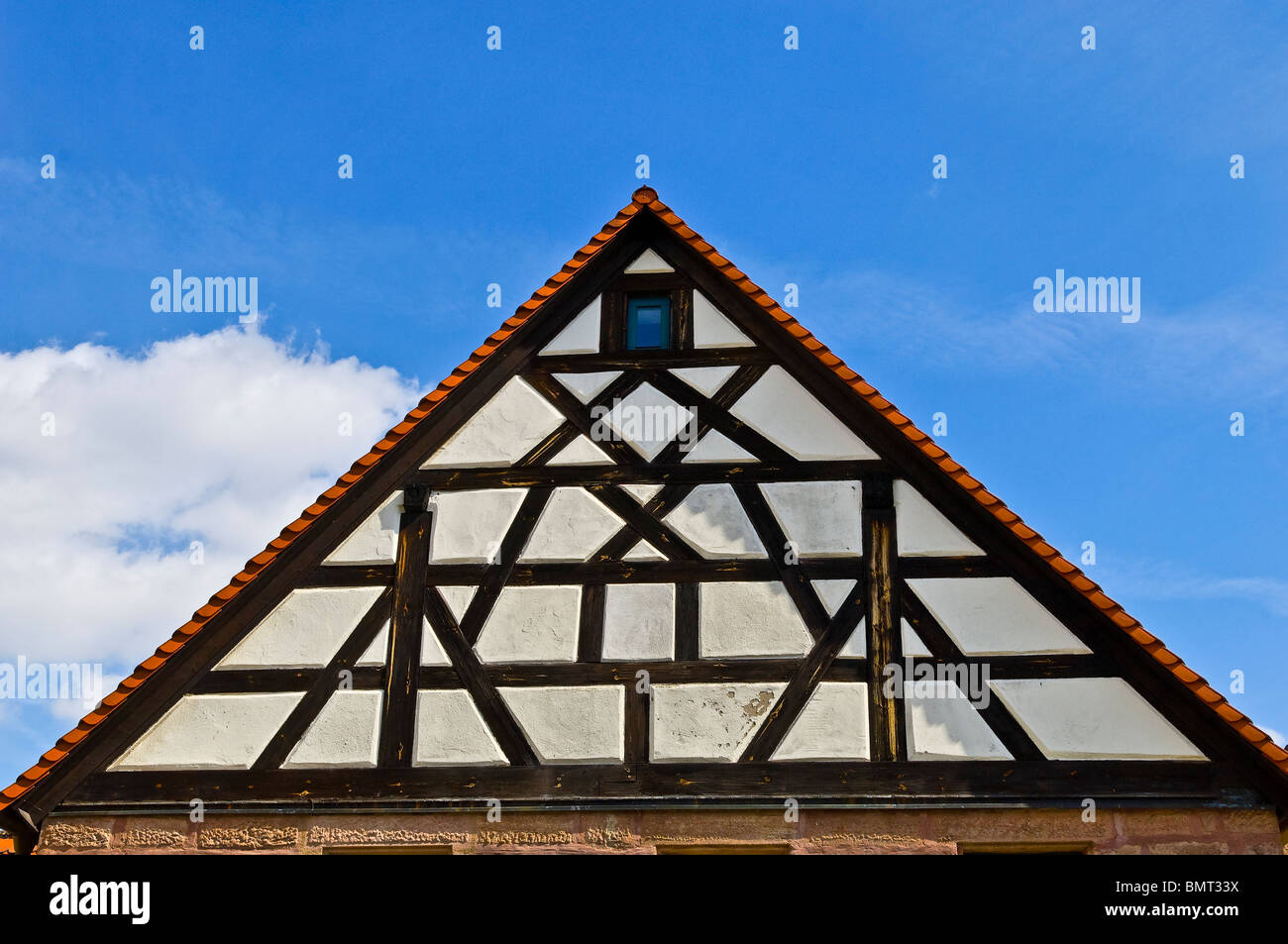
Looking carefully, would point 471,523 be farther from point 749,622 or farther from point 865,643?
point 865,643

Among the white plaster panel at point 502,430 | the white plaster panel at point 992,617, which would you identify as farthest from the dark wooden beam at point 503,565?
the white plaster panel at point 992,617

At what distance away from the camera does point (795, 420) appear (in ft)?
28.4

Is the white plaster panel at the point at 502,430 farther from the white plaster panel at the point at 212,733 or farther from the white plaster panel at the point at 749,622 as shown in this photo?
the white plaster panel at the point at 212,733

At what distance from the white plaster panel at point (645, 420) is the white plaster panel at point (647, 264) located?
924 millimetres

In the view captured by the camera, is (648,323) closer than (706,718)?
No

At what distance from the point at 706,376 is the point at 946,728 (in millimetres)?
2811

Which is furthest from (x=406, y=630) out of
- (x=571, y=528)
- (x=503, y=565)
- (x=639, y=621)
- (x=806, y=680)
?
(x=806, y=680)

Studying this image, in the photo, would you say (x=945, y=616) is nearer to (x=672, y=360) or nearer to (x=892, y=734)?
(x=892, y=734)

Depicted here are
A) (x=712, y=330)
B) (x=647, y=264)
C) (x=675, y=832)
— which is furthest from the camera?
(x=647, y=264)

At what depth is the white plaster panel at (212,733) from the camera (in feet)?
25.9

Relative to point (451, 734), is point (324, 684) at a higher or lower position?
higher

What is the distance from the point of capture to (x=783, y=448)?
8.56 meters
